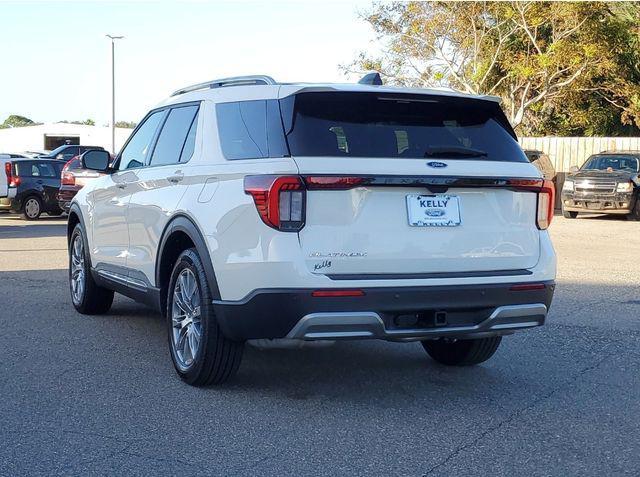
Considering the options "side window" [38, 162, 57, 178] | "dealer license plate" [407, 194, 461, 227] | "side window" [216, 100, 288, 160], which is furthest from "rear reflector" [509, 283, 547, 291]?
"side window" [38, 162, 57, 178]

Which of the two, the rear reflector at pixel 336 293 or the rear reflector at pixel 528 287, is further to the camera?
the rear reflector at pixel 528 287

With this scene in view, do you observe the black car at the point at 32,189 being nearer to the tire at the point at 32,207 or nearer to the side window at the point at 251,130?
the tire at the point at 32,207

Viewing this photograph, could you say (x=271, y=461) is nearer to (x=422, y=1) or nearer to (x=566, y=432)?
(x=566, y=432)

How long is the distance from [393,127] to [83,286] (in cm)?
405

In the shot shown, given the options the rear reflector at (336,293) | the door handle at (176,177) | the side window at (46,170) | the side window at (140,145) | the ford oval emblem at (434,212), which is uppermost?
the side window at (140,145)

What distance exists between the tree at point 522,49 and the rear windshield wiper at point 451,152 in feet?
84.6

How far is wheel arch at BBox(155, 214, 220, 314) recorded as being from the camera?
558 centimetres

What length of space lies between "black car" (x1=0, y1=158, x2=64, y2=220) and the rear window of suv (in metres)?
17.4

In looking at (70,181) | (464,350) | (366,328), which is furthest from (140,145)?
(70,181)

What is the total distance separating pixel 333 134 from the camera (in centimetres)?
536

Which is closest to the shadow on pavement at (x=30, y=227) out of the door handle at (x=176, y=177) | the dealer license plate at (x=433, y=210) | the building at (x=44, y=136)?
the door handle at (x=176, y=177)

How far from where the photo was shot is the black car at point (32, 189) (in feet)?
70.7

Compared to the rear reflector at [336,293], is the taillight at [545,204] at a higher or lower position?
higher

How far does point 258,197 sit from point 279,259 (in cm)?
37
